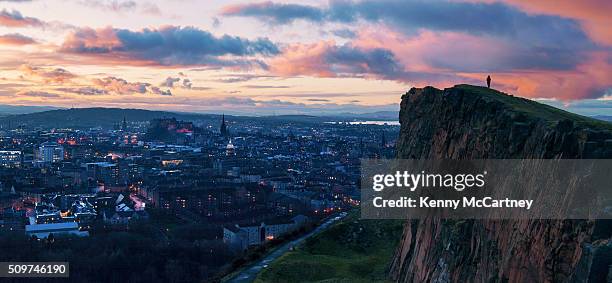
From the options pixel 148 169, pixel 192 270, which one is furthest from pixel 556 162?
pixel 148 169

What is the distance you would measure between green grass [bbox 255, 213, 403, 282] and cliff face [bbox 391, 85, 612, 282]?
2.67 m

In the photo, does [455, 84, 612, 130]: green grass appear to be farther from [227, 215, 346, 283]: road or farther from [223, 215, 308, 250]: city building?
[223, 215, 308, 250]: city building

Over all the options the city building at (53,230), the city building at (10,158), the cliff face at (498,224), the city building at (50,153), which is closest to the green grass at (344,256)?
the cliff face at (498,224)

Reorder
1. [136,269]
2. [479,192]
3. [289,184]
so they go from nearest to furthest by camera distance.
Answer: [479,192], [136,269], [289,184]

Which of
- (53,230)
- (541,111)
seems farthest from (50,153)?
(541,111)

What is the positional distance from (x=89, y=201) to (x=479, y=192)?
288 feet

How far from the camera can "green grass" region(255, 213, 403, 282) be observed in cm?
2648

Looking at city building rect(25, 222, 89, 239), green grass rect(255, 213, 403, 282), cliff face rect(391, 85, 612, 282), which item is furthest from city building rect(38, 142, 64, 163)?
cliff face rect(391, 85, 612, 282)

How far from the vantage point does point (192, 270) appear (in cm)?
5578

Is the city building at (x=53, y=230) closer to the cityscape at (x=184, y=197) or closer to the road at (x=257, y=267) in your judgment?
the cityscape at (x=184, y=197)

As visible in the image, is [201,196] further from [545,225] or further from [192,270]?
[545,225]

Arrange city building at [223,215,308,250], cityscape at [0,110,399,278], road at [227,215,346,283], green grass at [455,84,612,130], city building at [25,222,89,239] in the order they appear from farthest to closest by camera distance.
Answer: city building at [25,222,89,239] → cityscape at [0,110,399,278] → city building at [223,215,308,250] → road at [227,215,346,283] → green grass at [455,84,612,130]

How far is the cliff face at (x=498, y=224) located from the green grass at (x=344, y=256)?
2673 mm

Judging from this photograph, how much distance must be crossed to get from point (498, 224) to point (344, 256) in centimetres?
1658
